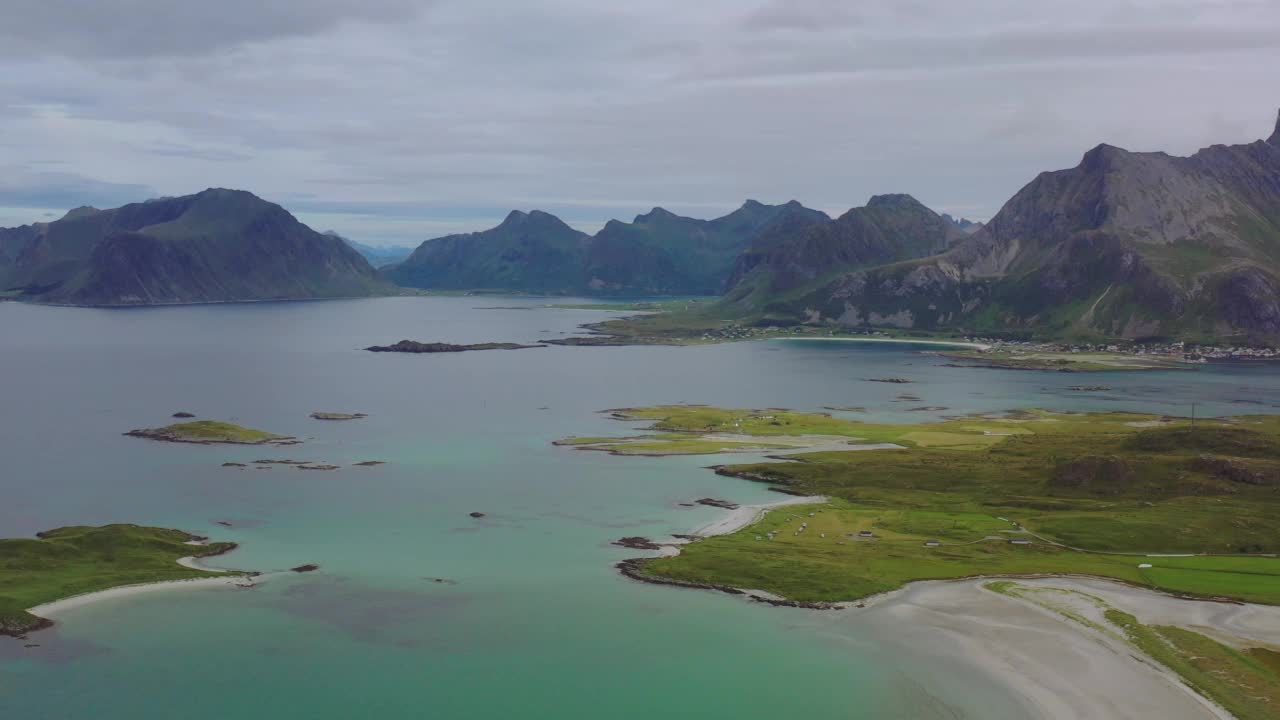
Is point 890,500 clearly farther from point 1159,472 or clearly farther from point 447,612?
point 447,612

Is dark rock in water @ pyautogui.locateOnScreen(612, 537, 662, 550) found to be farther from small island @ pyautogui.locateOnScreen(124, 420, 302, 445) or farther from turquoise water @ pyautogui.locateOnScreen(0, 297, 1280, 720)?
small island @ pyautogui.locateOnScreen(124, 420, 302, 445)

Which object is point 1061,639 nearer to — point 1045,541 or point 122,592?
point 1045,541

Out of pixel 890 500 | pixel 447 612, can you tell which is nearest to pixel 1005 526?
pixel 890 500

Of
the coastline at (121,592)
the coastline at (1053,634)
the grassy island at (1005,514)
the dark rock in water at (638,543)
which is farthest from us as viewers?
the dark rock in water at (638,543)

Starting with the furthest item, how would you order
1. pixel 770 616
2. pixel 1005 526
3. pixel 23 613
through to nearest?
pixel 1005 526 < pixel 770 616 < pixel 23 613

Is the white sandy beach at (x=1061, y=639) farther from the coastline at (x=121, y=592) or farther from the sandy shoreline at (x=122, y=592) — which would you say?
the coastline at (x=121, y=592)

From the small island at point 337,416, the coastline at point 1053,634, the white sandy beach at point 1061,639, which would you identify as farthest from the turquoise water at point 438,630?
the small island at point 337,416
